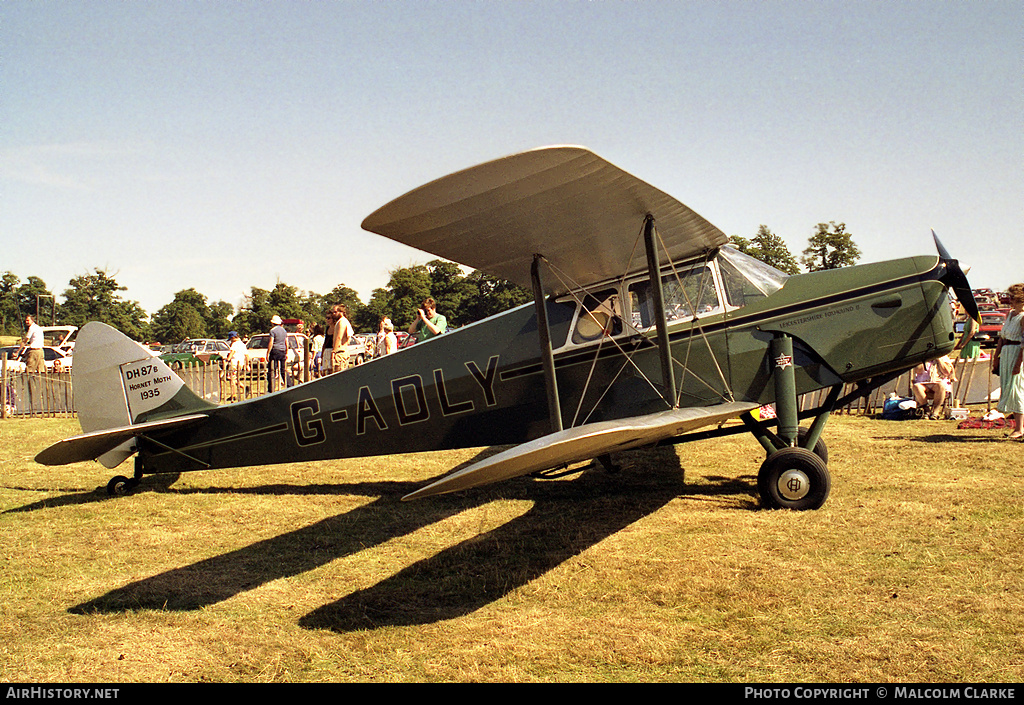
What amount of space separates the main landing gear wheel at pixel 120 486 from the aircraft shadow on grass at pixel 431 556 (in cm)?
161

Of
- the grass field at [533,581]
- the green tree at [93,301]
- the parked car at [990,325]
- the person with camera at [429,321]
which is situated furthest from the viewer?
the green tree at [93,301]

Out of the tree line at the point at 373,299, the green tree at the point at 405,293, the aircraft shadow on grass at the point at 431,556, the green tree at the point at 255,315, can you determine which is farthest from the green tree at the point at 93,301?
the aircraft shadow on grass at the point at 431,556

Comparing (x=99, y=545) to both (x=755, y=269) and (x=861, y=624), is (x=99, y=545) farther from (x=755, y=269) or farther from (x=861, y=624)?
(x=755, y=269)

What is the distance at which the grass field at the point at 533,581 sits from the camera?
3316 millimetres

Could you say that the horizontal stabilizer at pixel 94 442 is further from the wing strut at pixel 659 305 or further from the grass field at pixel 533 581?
the wing strut at pixel 659 305

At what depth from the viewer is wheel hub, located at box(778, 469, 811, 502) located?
5539 millimetres

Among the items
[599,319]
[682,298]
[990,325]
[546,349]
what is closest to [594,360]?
[599,319]

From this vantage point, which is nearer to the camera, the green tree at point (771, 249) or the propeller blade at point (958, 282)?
the propeller blade at point (958, 282)

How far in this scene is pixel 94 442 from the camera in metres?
6.05

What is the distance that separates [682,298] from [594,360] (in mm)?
978

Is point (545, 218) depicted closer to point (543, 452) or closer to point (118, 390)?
point (543, 452)

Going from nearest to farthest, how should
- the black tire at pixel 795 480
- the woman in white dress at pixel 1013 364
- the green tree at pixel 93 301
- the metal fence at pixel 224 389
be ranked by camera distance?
the black tire at pixel 795 480
the woman in white dress at pixel 1013 364
the metal fence at pixel 224 389
the green tree at pixel 93 301
